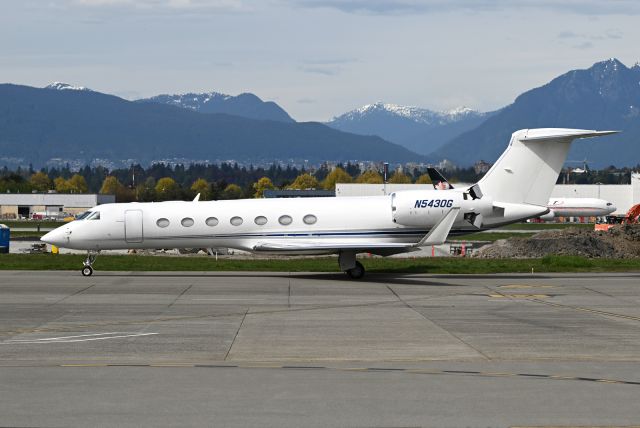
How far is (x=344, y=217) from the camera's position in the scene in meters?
35.6

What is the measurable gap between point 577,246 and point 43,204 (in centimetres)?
11728

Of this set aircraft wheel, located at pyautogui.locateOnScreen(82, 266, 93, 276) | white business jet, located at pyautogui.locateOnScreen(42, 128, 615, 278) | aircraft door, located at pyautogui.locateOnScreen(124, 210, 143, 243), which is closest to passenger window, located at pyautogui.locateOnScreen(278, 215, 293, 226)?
white business jet, located at pyautogui.locateOnScreen(42, 128, 615, 278)

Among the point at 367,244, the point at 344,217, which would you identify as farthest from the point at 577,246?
the point at 344,217

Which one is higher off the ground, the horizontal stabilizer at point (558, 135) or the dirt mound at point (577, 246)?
the horizontal stabilizer at point (558, 135)

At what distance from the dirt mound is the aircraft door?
895 inches

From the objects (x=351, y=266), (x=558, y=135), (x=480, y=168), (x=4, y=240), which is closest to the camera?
(x=351, y=266)

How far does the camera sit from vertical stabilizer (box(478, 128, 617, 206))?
36.2 metres

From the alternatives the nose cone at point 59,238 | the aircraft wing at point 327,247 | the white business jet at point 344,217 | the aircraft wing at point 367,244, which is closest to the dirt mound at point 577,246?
the white business jet at point 344,217

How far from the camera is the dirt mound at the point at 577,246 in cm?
5088

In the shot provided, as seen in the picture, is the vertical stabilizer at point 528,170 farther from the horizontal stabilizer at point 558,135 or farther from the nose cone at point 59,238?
the nose cone at point 59,238

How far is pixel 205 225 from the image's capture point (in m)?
35.7

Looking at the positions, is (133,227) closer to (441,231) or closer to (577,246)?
(441,231)

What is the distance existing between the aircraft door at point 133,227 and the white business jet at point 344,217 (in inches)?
1.5

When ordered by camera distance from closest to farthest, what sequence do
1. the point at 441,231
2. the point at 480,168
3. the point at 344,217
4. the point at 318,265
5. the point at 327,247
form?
the point at 441,231, the point at 327,247, the point at 344,217, the point at 318,265, the point at 480,168
